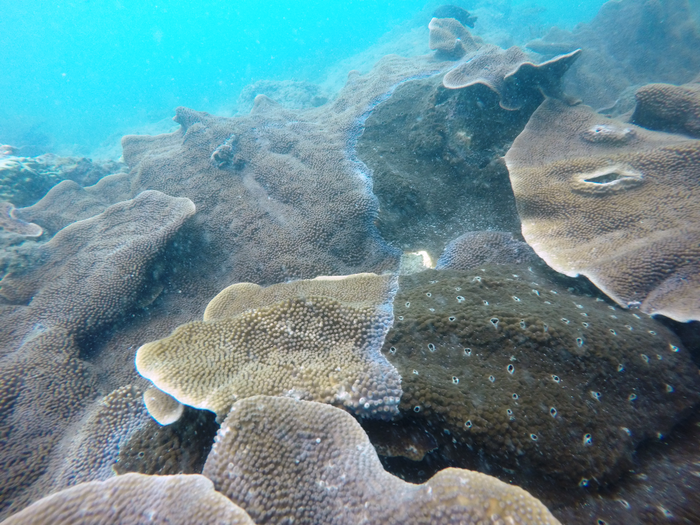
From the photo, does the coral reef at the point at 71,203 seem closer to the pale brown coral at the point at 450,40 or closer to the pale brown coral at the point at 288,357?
the pale brown coral at the point at 288,357

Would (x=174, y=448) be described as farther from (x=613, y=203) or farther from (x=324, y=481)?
(x=613, y=203)

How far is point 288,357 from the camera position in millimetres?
2477

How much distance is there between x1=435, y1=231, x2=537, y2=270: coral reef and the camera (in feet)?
12.0

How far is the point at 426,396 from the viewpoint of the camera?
6.86ft

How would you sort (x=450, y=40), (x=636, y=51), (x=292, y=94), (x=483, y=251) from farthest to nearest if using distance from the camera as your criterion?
(x=292, y=94), (x=636, y=51), (x=450, y=40), (x=483, y=251)

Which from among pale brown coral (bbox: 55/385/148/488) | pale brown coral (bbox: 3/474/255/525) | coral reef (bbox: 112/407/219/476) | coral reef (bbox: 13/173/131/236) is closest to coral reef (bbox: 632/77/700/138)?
pale brown coral (bbox: 3/474/255/525)

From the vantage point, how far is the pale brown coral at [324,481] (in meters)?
1.39

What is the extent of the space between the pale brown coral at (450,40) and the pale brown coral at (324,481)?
26.2 feet

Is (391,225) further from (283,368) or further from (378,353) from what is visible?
(283,368)

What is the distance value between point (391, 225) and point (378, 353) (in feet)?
7.86

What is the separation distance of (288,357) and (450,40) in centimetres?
797

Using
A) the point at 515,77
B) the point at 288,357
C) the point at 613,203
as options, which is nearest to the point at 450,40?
the point at 515,77

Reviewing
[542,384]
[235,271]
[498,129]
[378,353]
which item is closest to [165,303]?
[235,271]

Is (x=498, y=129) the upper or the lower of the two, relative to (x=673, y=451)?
upper
